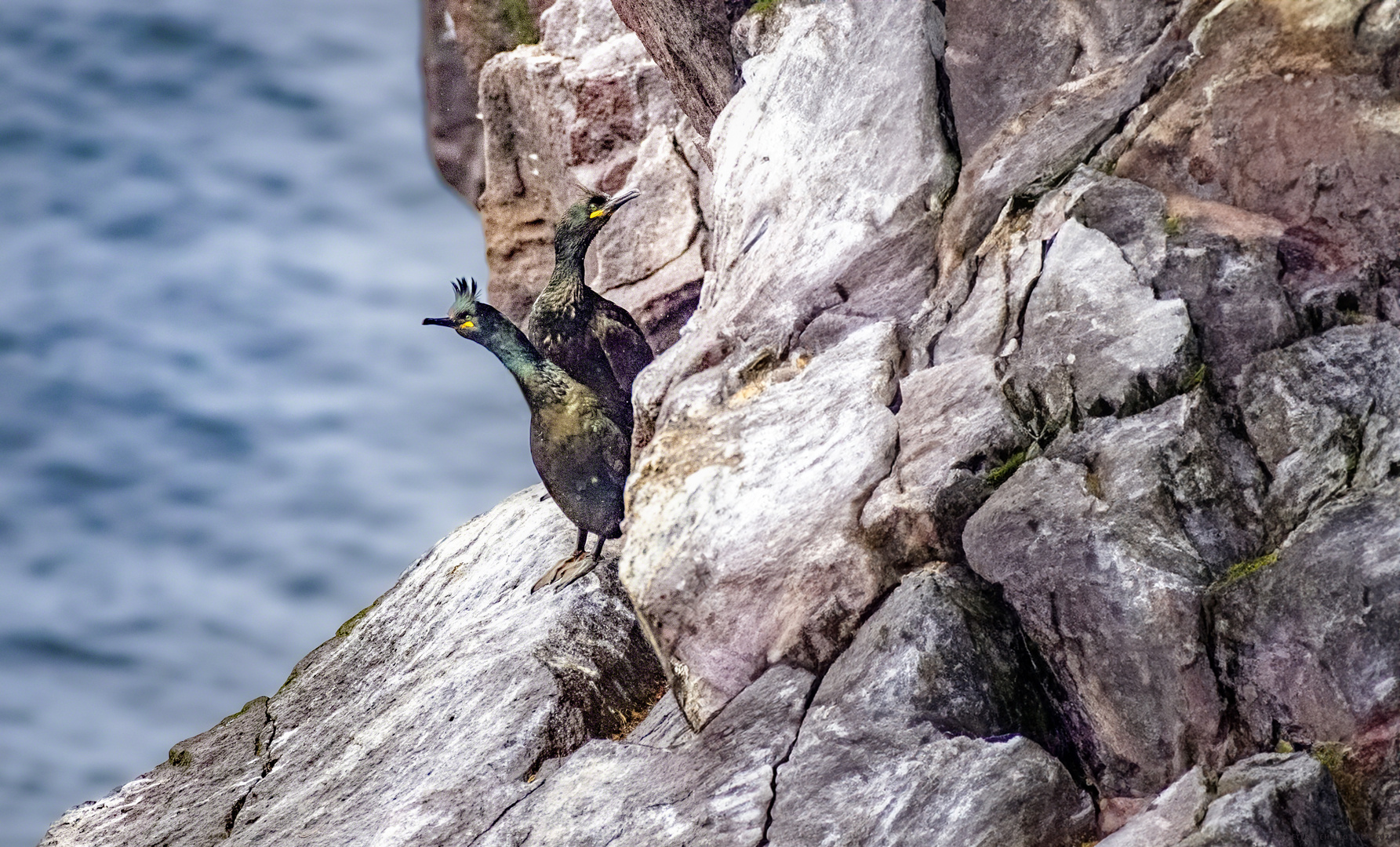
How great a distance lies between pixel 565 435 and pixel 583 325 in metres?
1.60

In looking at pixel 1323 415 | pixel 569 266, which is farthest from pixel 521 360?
pixel 1323 415

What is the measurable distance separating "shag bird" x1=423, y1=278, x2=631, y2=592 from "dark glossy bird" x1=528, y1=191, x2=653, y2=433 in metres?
0.92

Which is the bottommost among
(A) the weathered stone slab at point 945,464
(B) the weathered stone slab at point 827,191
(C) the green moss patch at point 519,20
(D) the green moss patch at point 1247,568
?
(D) the green moss patch at point 1247,568

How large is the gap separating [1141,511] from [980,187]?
2.64m

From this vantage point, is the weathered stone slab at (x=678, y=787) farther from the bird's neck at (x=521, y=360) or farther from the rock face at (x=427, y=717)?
the bird's neck at (x=521, y=360)

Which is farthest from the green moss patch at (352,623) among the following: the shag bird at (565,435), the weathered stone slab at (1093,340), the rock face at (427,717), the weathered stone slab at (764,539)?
the weathered stone slab at (1093,340)

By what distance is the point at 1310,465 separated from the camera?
5.56m

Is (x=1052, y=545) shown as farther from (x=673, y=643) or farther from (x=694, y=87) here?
(x=694, y=87)

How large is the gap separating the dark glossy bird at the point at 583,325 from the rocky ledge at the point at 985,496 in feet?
5.80

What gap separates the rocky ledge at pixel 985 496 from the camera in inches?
215

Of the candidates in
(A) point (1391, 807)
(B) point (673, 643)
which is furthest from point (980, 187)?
(A) point (1391, 807)

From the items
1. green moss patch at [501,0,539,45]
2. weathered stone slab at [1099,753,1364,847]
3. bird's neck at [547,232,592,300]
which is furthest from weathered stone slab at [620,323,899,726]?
green moss patch at [501,0,539,45]

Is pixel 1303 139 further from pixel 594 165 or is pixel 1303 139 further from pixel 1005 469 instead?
pixel 594 165

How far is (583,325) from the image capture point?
10.4m
